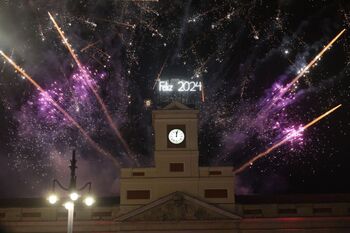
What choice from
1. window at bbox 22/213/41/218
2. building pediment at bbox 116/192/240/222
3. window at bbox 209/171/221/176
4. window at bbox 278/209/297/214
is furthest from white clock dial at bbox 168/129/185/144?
window at bbox 22/213/41/218

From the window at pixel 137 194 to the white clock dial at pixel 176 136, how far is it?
13.0ft

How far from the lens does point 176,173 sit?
33.4 meters

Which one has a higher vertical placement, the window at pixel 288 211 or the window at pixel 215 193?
the window at pixel 215 193

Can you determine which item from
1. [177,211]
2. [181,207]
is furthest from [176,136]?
[177,211]

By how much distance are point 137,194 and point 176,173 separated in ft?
9.96

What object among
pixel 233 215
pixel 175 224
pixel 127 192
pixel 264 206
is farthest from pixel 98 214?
pixel 264 206

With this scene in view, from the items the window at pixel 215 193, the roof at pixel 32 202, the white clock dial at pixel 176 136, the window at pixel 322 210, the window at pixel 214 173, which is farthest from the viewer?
the roof at pixel 32 202

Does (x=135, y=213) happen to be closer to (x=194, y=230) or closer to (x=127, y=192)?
(x=127, y=192)

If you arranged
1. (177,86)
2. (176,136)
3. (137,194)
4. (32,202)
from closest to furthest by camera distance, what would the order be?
(137,194), (176,136), (177,86), (32,202)

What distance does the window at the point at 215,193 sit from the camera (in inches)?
1300

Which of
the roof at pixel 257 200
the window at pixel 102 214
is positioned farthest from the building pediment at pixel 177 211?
the roof at pixel 257 200

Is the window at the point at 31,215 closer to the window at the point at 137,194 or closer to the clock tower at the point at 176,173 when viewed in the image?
the clock tower at the point at 176,173

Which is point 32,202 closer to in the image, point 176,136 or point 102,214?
point 102,214

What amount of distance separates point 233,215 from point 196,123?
6.85m
